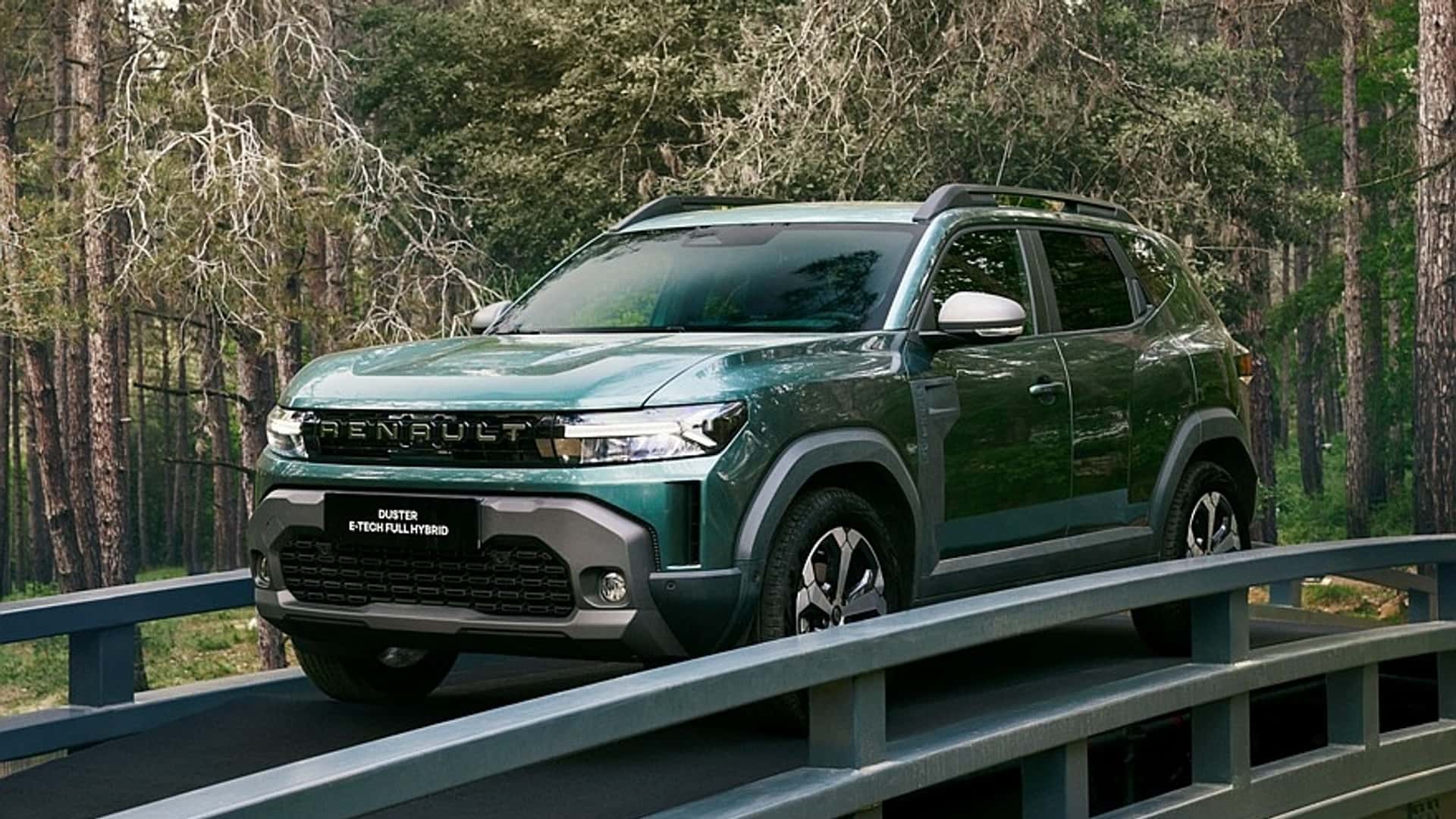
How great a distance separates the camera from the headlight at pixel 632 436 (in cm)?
601

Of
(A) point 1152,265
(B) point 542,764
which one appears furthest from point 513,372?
(A) point 1152,265

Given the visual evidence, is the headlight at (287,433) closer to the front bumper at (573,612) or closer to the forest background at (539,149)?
the front bumper at (573,612)

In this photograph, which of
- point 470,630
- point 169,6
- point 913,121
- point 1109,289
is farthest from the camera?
point 169,6

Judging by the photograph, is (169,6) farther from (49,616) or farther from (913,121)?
(49,616)

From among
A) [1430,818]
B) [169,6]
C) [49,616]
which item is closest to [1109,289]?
[1430,818]

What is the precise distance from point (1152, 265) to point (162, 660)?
119 ft

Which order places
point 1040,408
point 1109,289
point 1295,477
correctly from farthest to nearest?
point 1295,477 < point 1109,289 < point 1040,408

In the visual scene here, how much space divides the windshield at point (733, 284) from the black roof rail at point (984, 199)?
13 cm

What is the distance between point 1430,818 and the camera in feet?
24.5

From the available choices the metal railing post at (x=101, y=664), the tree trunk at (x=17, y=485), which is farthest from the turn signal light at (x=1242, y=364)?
the tree trunk at (x=17, y=485)

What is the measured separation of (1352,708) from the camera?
6.95 m

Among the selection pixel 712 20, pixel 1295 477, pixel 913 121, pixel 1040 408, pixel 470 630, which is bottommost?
pixel 1295 477

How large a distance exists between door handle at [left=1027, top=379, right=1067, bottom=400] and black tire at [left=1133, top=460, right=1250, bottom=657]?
3.23 ft

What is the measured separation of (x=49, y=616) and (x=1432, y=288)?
976 inches
